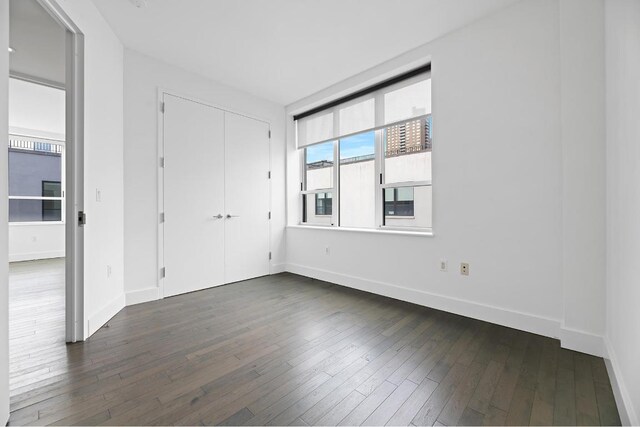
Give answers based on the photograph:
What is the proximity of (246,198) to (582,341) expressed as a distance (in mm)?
3800

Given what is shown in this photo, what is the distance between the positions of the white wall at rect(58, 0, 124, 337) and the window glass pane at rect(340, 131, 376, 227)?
9.01 ft

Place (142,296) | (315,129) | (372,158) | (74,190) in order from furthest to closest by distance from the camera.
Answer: (315,129) < (372,158) < (142,296) < (74,190)

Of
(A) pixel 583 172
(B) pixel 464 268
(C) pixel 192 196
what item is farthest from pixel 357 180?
(A) pixel 583 172

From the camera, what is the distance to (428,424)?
1.32 metres

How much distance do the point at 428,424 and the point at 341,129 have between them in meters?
3.48

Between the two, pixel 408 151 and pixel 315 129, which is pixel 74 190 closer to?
pixel 315 129

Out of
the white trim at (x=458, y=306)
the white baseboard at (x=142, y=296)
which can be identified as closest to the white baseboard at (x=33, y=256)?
the white baseboard at (x=142, y=296)

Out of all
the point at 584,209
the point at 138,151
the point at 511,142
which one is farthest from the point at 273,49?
the point at 584,209

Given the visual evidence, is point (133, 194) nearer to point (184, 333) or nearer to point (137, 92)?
point (137, 92)

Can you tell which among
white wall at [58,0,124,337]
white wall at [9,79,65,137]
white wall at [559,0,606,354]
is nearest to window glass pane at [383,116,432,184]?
white wall at [559,0,606,354]

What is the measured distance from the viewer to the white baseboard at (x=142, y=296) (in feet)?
9.78

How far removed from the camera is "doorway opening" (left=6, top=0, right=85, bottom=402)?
2.14m

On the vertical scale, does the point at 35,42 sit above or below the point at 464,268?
above

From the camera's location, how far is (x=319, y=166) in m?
4.52
